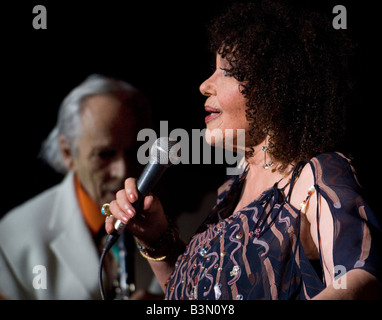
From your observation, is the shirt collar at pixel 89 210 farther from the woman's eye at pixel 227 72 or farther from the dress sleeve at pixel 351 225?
the dress sleeve at pixel 351 225

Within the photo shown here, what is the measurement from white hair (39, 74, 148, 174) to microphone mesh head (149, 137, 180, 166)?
112 cm

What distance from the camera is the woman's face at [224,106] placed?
116 cm

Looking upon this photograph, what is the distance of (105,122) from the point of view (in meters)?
2.22

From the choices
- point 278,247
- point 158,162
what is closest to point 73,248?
point 158,162

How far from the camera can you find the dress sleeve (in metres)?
0.80

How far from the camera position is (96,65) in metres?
2.16

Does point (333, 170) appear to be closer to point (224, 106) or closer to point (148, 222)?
point (224, 106)

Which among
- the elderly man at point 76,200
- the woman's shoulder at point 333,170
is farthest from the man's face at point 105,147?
the woman's shoulder at point 333,170

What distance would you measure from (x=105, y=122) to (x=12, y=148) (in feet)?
1.53

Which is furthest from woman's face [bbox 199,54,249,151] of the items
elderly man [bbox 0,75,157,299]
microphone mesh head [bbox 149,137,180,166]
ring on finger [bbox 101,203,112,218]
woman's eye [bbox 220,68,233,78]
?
elderly man [bbox 0,75,157,299]

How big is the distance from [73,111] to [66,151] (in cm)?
22

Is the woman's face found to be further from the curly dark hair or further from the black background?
the black background
